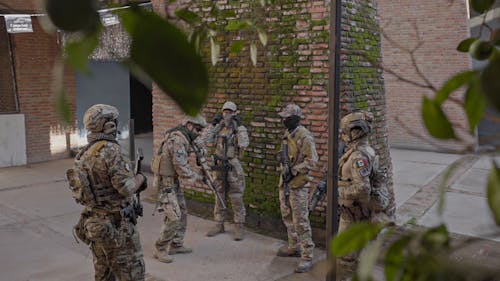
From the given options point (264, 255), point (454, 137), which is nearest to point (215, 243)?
point (264, 255)

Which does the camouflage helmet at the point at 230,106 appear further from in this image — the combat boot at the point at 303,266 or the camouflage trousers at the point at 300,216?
the combat boot at the point at 303,266

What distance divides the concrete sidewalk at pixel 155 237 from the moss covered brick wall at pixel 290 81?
0.81 meters

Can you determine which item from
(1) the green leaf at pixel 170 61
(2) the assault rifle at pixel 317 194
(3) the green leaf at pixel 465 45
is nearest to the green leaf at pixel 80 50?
(1) the green leaf at pixel 170 61

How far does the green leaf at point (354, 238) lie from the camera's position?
599 millimetres

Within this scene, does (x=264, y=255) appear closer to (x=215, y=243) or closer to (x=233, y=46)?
(x=215, y=243)

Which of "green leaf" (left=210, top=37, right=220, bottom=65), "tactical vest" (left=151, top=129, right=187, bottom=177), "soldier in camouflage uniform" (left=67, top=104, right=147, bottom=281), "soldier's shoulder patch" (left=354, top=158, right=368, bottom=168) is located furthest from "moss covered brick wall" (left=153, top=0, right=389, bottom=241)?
"green leaf" (left=210, top=37, right=220, bottom=65)

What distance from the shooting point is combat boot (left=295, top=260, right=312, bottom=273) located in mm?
5277

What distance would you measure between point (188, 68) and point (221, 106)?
6.48m

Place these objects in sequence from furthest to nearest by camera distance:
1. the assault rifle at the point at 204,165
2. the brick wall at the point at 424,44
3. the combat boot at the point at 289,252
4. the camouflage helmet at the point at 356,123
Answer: the brick wall at the point at 424,44 < the assault rifle at the point at 204,165 < the combat boot at the point at 289,252 < the camouflage helmet at the point at 356,123

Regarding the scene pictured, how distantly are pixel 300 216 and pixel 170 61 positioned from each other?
5124 mm

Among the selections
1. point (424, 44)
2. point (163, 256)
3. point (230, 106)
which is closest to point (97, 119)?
point (163, 256)

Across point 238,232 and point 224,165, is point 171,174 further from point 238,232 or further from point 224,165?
point 238,232

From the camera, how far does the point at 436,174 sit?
32.5 feet

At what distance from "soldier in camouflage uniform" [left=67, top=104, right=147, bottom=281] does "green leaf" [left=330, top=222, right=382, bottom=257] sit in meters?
3.70
